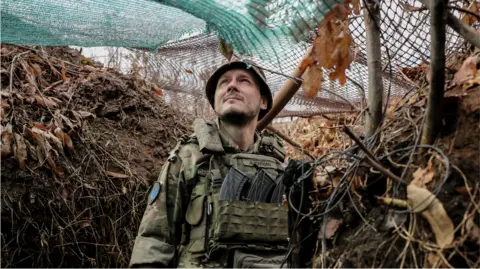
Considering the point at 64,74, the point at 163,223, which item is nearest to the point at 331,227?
the point at 163,223

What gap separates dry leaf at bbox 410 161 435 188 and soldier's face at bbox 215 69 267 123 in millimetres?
2355

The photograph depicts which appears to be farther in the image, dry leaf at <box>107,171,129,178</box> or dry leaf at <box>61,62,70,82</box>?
dry leaf at <box>61,62,70,82</box>

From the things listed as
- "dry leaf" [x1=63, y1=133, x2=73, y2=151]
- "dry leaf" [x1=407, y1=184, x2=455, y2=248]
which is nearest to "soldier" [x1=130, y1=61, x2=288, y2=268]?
"dry leaf" [x1=63, y1=133, x2=73, y2=151]

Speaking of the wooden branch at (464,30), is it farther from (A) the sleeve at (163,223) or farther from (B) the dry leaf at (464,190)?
(A) the sleeve at (163,223)

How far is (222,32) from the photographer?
10.8 feet

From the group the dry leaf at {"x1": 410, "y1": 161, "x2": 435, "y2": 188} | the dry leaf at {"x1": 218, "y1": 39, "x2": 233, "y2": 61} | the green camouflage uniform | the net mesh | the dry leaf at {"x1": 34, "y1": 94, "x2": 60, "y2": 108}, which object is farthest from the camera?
the dry leaf at {"x1": 34, "y1": 94, "x2": 60, "y2": 108}

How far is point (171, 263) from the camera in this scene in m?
3.51

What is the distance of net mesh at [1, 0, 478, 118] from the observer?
290cm

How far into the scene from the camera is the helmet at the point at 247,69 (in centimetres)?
419

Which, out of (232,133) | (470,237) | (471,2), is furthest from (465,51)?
(232,133)

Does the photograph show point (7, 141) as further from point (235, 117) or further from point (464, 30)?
point (464, 30)

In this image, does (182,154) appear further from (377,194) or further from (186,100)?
(186,100)

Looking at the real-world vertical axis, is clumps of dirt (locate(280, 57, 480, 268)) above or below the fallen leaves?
below

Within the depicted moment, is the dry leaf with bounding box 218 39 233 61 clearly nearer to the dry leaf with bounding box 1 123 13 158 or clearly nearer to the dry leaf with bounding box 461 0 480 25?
Result: the dry leaf with bounding box 461 0 480 25
